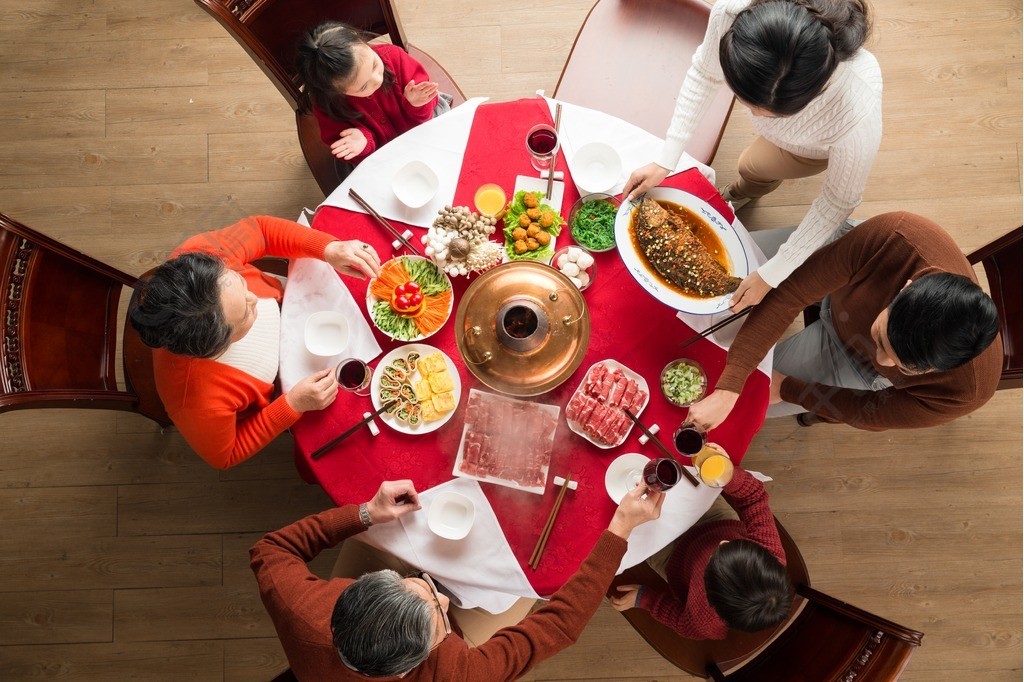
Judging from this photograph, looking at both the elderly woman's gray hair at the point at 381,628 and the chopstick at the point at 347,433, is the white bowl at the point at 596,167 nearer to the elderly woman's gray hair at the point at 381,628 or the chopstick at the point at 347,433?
the chopstick at the point at 347,433

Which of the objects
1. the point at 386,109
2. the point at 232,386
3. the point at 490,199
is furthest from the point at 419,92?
the point at 232,386

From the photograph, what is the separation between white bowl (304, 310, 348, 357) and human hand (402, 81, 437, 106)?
829 mm

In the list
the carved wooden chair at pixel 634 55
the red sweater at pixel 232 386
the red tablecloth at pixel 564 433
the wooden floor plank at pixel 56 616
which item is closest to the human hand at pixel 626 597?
the red tablecloth at pixel 564 433

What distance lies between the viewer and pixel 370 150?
7.16ft

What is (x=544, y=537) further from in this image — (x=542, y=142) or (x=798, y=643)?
(x=542, y=142)

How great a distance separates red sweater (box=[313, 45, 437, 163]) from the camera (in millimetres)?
2104

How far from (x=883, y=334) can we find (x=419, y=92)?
1.64 meters

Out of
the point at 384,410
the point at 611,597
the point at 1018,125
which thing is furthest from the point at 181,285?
the point at 1018,125

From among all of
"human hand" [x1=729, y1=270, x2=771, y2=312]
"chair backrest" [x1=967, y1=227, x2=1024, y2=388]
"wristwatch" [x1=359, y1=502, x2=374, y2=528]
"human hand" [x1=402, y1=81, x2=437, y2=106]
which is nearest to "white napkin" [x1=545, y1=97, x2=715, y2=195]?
"human hand" [x1=729, y1=270, x2=771, y2=312]

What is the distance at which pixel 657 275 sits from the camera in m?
1.79

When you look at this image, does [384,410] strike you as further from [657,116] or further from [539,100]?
[657,116]

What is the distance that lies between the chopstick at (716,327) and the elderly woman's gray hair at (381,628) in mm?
1042

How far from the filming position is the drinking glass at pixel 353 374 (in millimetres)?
1744

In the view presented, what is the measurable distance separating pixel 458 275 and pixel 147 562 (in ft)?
6.93
